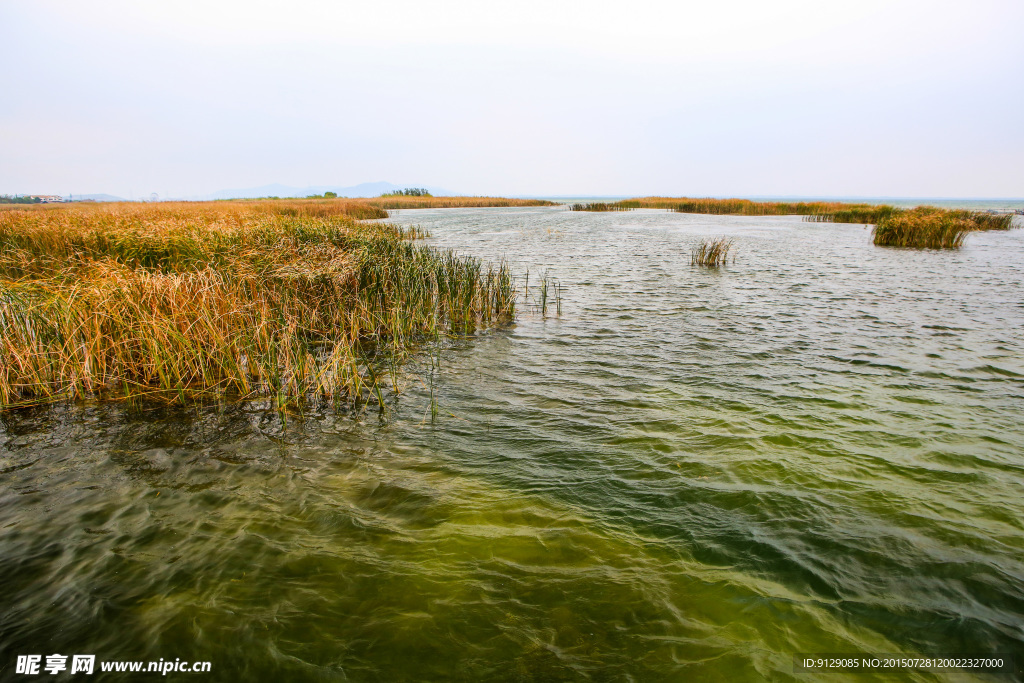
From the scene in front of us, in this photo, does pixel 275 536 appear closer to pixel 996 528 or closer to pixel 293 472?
pixel 293 472

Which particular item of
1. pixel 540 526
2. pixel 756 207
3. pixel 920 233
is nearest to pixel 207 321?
pixel 540 526

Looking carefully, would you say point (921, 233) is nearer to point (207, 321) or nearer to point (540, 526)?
point (540, 526)

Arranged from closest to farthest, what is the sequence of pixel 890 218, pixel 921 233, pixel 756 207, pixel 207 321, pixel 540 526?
pixel 540 526, pixel 207 321, pixel 921 233, pixel 890 218, pixel 756 207

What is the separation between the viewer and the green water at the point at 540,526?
3.55m

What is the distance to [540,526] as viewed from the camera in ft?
16.2

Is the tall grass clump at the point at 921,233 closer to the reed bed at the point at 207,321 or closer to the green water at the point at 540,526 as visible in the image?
the green water at the point at 540,526

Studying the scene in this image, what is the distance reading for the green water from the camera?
3555 mm

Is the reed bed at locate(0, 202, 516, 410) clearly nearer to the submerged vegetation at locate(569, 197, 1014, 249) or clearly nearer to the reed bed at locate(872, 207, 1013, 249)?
the submerged vegetation at locate(569, 197, 1014, 249)

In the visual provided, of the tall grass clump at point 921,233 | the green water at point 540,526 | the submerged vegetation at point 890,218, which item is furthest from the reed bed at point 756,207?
the green water at point 540,526

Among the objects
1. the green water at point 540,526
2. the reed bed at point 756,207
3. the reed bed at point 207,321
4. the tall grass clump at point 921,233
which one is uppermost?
the reed bed at point 756,207

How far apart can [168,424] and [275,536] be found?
3502 millimetres

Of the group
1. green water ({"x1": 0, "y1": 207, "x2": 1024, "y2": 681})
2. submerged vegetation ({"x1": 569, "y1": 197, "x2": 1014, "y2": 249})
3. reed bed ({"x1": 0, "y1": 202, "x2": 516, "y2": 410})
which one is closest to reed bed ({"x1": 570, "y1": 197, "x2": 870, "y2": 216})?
submerged vegetation ({"x1": 569, "y1": 197, "x2": 1014, "y2": 249})

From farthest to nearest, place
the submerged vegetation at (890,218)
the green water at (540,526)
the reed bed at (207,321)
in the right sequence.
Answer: the submerged vegetation at (890,218) → the reed bed at (207,321) → the green water at (540,526)

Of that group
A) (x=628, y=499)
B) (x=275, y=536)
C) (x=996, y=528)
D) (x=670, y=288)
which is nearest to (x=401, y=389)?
(x=275, y=536)
